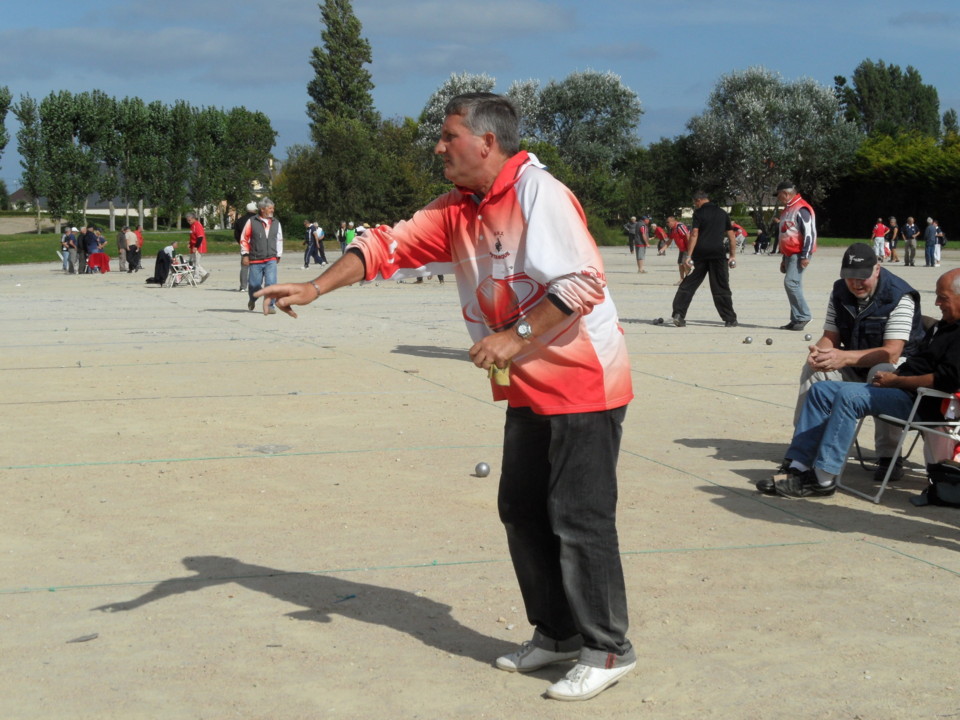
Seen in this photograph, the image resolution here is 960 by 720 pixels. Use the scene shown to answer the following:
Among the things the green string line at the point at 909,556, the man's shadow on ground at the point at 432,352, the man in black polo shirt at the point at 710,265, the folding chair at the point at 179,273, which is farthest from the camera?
the folding chair at the point at 179,273

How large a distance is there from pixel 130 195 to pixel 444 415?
7031cm

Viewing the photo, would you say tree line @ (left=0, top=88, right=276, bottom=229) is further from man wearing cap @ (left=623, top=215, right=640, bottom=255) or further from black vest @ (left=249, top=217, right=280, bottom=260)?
black vest @ (left=249, top=217, right=280, bottom=260)

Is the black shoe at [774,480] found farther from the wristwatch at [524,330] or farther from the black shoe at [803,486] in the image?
the wristwatch at [524,330]

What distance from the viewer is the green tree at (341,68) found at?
81.4 metres

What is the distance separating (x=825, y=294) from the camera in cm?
2377

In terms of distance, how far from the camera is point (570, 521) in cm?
392

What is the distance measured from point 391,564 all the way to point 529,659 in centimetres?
135

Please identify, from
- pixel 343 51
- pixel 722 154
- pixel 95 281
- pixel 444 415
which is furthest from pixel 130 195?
pixel 444 415

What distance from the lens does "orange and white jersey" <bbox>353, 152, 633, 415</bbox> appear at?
3688 mm

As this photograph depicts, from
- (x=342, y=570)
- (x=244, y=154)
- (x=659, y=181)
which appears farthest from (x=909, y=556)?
(x=244, y=154)

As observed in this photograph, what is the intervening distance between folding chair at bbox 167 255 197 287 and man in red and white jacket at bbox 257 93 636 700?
24721mm

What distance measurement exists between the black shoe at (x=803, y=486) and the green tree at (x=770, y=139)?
2536 inches

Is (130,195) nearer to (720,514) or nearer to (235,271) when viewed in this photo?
(235,271)

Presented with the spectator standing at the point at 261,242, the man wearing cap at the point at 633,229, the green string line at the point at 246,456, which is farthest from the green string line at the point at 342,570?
the man wearing cap at the point at 633,229
